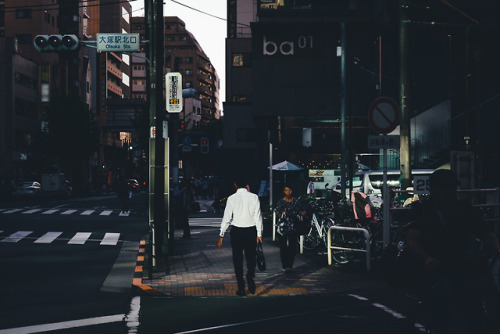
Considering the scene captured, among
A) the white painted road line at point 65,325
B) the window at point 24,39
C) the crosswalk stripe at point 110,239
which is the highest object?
the window at point 24,39

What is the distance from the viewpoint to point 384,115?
37.3 ft

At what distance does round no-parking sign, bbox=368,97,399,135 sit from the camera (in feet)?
37.2

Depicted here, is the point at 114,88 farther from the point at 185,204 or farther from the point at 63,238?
the point at 185,204

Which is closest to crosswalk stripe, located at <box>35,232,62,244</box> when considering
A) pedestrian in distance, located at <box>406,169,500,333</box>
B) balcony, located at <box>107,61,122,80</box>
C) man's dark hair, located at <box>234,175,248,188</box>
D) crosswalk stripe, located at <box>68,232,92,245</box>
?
crosswalk stripe, located at <box>68,232,92,245</box>

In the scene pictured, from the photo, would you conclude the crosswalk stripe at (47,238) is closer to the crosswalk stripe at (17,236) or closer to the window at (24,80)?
the crosswalk stripe at (17,236)

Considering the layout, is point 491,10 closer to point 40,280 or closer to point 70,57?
point 40,280

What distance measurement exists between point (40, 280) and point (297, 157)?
30110mm

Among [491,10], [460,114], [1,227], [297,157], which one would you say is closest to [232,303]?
[1,227]

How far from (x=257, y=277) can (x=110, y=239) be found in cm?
873

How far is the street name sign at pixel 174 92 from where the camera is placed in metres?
14.2

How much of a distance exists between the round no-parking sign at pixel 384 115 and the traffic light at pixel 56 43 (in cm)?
971

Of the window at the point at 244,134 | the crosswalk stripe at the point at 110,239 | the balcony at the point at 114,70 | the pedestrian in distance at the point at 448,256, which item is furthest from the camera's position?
the balcony at the point at 114,70

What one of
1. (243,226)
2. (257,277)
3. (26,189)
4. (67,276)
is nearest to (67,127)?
(26,189)

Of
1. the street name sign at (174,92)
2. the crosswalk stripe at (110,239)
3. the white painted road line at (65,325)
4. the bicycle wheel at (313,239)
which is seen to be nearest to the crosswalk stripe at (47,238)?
the crosswalk stripe at (110,239)
